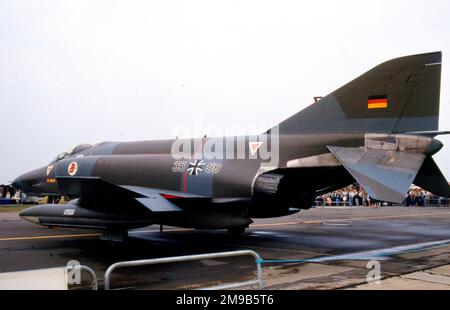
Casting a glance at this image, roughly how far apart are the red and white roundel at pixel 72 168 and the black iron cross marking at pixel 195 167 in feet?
10.5

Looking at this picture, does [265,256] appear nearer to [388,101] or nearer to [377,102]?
[377,102]

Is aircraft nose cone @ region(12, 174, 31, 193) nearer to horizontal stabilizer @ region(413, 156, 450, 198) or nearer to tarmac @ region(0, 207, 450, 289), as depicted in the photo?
tarmac @ region(0, 207, 450, 289)

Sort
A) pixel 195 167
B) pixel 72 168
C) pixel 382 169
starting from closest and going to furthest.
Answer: pixel 382 169 < pixel 195 167 < pixel 72 168

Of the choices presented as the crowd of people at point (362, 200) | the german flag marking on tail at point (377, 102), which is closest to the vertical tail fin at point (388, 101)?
the german flag marking on tail at point (377, 102)

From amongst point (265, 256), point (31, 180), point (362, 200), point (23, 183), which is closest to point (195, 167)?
point (265, 256)

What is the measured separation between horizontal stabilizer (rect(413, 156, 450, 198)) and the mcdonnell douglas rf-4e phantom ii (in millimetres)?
20

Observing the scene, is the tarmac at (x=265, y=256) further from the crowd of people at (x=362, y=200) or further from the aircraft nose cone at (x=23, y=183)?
the crowd of people at (x=362, y=200)

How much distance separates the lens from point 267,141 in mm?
10039

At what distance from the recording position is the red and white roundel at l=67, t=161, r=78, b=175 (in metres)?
11.2

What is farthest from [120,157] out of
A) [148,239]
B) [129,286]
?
[129,286]

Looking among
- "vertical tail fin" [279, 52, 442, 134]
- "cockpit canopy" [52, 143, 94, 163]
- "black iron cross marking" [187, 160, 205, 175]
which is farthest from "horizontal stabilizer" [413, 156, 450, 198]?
"cockpit canopy" [52, 143, 94, 163]

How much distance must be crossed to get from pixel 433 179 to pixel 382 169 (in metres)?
2.08

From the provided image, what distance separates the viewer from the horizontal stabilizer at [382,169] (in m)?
7.14

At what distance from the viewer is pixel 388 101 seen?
8938mm
